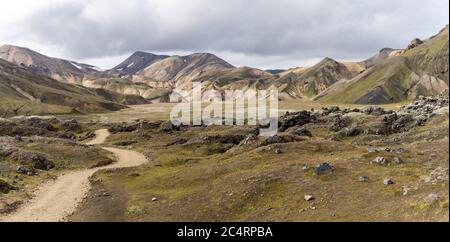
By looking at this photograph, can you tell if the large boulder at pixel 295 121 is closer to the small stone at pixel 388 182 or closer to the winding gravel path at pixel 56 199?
the winding gravel path at pixel 56 199

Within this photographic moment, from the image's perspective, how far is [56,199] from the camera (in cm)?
5425

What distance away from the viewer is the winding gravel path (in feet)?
151

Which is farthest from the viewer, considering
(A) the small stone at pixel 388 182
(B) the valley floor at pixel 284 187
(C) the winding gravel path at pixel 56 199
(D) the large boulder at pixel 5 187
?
(D) the large boulder at pixel 5 187

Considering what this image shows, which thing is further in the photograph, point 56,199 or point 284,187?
point 56,199

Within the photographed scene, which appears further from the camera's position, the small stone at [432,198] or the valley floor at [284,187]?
the valley floor at [284,187]

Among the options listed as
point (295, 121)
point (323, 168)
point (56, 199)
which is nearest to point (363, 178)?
point (323, 168)

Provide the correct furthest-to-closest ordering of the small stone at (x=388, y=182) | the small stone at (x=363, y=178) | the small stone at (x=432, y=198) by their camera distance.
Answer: the small stone at (x=363, y=178)
the small stone at (x=388, y=182)
the small stone at (x=432, y=198)

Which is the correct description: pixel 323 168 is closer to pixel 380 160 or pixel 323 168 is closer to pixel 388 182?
pixel 380 160

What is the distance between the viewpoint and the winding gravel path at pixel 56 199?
45.9 meters

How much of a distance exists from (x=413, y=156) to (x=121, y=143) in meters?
86.8

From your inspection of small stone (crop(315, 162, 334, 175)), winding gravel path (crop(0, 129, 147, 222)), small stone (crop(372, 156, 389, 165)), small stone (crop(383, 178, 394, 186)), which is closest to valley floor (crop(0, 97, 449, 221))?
small stone (crop(372, 156, 389, 165))

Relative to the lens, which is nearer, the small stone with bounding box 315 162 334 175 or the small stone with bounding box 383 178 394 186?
the small stone with bounding box 383 178 394 186

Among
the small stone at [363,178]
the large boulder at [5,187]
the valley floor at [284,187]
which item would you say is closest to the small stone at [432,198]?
the valley floor at [284,187]

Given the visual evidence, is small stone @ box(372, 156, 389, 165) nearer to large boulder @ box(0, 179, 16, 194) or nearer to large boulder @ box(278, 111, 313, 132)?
large boulder @ box(0, 179, 16, 194)
